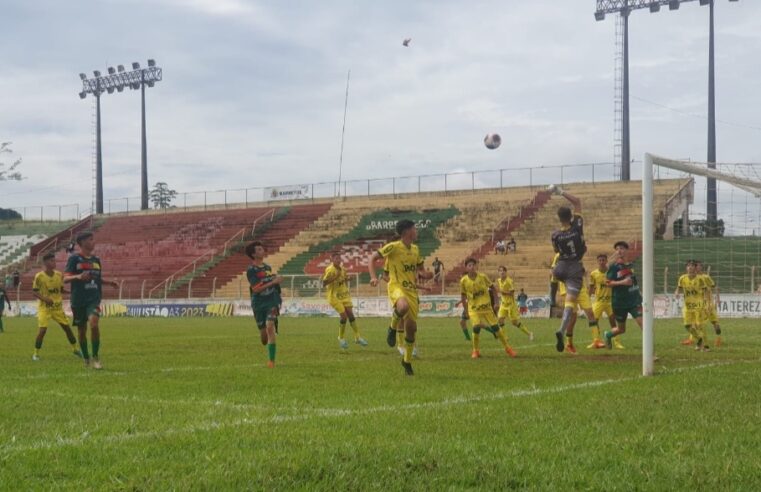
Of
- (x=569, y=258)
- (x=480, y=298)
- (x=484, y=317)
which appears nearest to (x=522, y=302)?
(x=480, y=298)

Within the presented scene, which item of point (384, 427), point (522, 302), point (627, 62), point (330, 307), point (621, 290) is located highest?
point (627, 62)

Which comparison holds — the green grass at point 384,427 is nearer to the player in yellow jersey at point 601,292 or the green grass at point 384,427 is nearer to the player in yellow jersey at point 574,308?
the player in yellow jersey at point 574,308

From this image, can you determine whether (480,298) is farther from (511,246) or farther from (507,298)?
(511,246)

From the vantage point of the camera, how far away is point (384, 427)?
7.16 metres

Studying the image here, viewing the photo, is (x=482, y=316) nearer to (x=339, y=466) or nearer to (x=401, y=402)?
(x=401, y=402)

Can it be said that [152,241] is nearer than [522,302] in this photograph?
No

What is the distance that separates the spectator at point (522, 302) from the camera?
135ft

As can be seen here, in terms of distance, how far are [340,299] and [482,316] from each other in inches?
187

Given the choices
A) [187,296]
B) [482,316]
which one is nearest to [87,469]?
[482,316]

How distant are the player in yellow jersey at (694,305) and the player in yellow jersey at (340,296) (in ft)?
22.1

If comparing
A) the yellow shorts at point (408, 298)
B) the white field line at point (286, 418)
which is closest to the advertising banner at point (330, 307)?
the yellow shorts at point (408, 298)

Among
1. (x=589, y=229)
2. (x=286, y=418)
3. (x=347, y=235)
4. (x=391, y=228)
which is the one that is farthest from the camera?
(x=347, y=235)

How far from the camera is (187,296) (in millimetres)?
50750

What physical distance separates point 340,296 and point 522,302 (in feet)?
71.8
